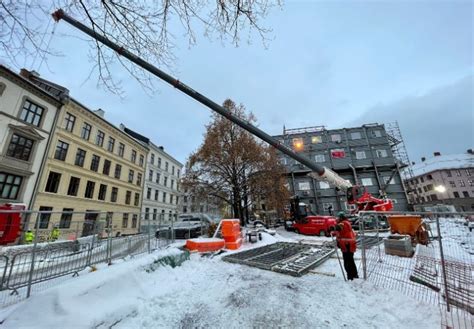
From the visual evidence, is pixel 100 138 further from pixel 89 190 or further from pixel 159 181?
pixel 159 181

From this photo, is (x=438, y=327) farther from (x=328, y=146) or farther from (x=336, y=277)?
(x=328, y=146)

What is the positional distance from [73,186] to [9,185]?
4968 mm

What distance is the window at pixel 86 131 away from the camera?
2100 cm

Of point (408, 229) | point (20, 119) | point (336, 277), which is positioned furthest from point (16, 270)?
point (20, 119)

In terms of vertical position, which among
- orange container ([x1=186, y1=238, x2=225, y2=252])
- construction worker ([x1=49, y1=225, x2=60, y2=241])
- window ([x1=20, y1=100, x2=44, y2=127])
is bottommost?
orange container ([x1=186, y1=238, x2=225, y2=252])

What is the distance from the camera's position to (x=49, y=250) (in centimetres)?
495

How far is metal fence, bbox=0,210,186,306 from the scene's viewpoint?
4.38m

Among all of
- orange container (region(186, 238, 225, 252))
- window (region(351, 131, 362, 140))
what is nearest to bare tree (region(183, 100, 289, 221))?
orange container (region(186, 238, 225, 252))

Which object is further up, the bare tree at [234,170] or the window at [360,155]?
the window at [360,155]

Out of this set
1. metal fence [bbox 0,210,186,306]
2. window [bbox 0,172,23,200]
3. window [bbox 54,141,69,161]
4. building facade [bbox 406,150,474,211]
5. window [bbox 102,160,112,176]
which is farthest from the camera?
building facade [bbox 406,150,474,211]

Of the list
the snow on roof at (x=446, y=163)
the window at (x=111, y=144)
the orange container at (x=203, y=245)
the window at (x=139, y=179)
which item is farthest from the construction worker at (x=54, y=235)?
the snow on roof at (x=446, y=163)

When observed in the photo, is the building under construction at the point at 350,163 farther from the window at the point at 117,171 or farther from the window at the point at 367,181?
the window at the point at 117,171

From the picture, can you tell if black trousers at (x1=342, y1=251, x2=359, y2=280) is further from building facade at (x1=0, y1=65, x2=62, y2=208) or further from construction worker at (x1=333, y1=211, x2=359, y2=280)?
building facade at (x1=0, y1=65, x2=62, y2=208)

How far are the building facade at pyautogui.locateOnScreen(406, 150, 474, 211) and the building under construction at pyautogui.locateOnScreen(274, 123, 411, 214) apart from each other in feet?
48.3
